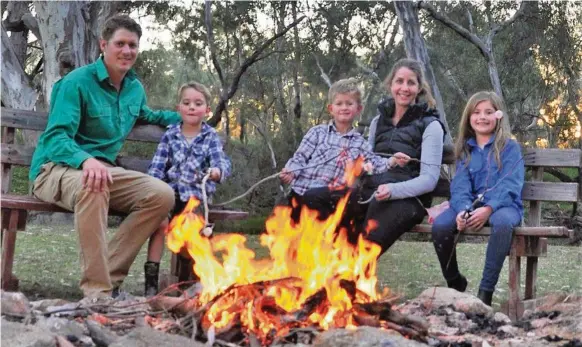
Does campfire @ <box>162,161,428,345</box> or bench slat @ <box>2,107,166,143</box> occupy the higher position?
bench slat @ <box>2,107,166,143</box>

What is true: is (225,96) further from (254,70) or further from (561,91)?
(561,91)

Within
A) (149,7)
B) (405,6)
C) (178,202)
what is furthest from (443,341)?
(149,7)

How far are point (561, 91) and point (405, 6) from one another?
43.8 feet

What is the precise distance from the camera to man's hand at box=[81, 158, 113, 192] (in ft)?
14.8

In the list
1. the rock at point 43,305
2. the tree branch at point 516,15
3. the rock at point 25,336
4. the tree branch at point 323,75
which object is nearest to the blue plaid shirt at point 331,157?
the rock at point 43,305

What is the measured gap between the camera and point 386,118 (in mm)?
5457

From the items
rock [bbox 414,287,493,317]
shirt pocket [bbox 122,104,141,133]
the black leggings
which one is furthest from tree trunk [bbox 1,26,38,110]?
rock [bbox 414,287,493,317]

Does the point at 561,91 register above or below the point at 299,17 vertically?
below

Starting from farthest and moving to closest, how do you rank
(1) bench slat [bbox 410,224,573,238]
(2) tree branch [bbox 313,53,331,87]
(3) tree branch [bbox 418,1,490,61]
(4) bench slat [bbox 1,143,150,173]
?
(2) tree branch [bbox 313,53,331,87] → (3) tree branch [bbox 418,1,490,61] → (4) bench slat [bbox 1,143,150,173] → (1) bench slat [bbox 410,224,573,238]

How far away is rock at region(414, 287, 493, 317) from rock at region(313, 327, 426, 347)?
4.21 feet

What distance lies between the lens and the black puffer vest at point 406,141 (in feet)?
17.1

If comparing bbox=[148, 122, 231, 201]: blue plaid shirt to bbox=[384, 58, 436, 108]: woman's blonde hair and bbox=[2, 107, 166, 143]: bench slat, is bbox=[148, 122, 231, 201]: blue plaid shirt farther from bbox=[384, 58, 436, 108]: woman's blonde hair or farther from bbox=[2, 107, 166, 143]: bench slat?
bbox=[384, 58, 436, 108]: woman's blonde hair

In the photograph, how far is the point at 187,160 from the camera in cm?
522

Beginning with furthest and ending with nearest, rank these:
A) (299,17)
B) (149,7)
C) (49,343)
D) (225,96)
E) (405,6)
→ 1. (299,17)
2. (149,7)
3. (225,96)
4. (405,6)
5. (49,343)
